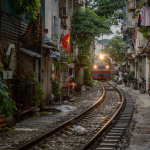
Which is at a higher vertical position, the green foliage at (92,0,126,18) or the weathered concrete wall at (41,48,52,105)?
the green foliage at (92,0,126,18)

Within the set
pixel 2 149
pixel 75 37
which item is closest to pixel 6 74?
pixel 2 149

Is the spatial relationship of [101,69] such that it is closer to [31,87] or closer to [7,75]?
[31,87]

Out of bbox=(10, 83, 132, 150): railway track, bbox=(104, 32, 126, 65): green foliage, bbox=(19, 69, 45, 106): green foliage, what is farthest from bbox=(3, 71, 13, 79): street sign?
bbox=(104, 32, 126, 65): green foliage

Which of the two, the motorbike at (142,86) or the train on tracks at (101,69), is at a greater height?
the train on tracks at (101,69)

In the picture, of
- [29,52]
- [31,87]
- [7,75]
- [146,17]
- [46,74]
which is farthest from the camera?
[146,17]

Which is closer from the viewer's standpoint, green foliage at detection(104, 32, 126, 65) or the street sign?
the street sign

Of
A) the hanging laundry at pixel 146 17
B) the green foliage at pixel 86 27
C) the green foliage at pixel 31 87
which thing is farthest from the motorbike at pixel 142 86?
the green foliage at pixel 31 87

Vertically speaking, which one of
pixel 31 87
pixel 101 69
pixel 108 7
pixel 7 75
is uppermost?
pixel 108 7

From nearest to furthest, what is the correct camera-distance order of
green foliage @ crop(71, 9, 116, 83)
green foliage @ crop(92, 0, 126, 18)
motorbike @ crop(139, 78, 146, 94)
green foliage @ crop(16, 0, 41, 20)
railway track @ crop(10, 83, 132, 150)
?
railway track @ crop(10, 83, 132, 150) → green foliage @ crop(16, 0, 41, 20) → motorbike @ crop(139, 78, 146, 94) → green foliage @ crop(71, 9, 116, 83) → green foliage @ crop(92, 0, 126, 18)

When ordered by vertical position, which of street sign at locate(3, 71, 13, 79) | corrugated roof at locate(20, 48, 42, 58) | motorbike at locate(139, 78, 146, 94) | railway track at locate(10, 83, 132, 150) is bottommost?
railway track at locate(10, 83, 132, 150)

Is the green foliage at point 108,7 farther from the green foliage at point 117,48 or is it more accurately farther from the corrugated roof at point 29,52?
the corrugated roof at point 29,52

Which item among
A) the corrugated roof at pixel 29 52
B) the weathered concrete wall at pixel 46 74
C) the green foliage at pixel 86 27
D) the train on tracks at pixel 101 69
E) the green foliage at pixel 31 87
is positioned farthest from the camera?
the train on tracks at pixel 101 69

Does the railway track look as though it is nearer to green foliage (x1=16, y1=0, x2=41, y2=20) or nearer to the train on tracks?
green foliage (x1=16, y1=0, x2=41, y2=20)

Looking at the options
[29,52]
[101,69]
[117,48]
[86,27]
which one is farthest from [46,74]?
[117,48]
